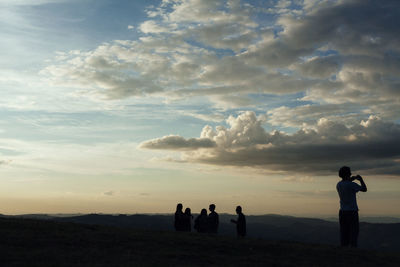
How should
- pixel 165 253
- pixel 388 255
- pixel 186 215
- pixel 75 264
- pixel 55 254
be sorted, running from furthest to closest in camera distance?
pixel 186 215, pixel 388 255, pixel 165 253, pixel 55 254, pixel 75 264

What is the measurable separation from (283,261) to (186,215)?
1115 centimetres

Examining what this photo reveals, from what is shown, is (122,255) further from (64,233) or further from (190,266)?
(64,233)

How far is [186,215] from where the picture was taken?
2409cm

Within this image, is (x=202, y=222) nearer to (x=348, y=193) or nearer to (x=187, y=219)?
(x=187, y=219)

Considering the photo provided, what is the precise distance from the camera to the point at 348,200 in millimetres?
16203

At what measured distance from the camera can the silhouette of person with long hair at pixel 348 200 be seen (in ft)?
52.5

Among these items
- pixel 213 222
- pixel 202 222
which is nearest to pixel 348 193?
pixel 213 222

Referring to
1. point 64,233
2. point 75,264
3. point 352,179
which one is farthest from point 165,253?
point 352,179

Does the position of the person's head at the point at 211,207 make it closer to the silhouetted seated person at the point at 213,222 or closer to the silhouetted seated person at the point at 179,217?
the silhouetted seated person at the point at 213,222

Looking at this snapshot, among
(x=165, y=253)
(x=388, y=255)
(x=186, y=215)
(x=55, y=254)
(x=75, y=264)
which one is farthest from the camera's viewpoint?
(x=186, y=215)

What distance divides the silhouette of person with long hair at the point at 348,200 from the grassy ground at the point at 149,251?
90cm

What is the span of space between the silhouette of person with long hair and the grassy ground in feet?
2.94

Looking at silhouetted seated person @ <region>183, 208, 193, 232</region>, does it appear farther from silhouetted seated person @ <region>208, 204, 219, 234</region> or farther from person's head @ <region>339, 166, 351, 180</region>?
person's head @ <region>339, 166, 351, 180</region>

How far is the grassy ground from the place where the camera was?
12430 millimetres
